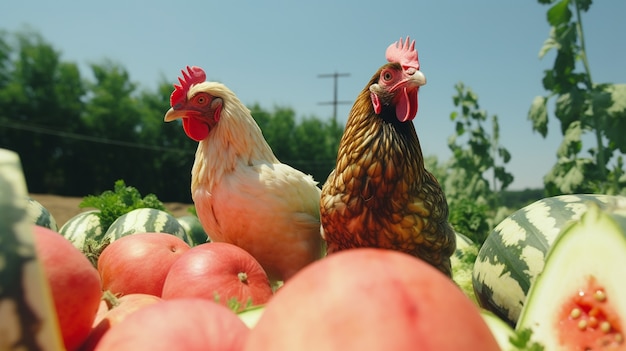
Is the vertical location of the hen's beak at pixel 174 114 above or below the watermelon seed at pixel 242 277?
above

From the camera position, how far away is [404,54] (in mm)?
2012

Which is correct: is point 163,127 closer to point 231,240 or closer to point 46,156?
point 46,156

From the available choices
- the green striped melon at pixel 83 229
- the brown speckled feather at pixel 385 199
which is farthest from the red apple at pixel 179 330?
the green striped melon at pixel 83 229

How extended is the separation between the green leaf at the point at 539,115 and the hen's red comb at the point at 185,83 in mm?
5196

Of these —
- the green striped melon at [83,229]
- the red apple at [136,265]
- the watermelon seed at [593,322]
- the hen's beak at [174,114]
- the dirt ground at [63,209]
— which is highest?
the hen's beak at [174,114]

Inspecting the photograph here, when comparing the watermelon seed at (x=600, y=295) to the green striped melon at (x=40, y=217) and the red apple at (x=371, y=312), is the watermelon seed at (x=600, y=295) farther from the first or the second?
the green striped melon at (x=40, y=217)

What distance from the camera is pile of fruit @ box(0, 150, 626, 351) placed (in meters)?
0.52

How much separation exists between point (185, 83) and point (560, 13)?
5429mm

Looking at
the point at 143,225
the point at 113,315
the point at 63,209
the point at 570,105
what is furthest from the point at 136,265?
the point at 63,209

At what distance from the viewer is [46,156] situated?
72.3 feet

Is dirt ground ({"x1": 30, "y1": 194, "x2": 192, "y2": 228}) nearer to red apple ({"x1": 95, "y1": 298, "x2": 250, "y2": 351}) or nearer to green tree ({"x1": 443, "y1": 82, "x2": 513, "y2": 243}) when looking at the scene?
green tree ({"x1": 443, "y1": 82, "x2": 513, "y2": 243})

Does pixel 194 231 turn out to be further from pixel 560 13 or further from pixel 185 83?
pixel 560 13

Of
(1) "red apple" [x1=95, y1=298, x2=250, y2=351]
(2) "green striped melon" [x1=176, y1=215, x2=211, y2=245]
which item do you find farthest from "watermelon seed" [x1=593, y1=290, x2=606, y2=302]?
(2) "green striped melon" [x1=176, y1=215, x2=211, y2=245]

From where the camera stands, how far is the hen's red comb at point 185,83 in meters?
2.36
